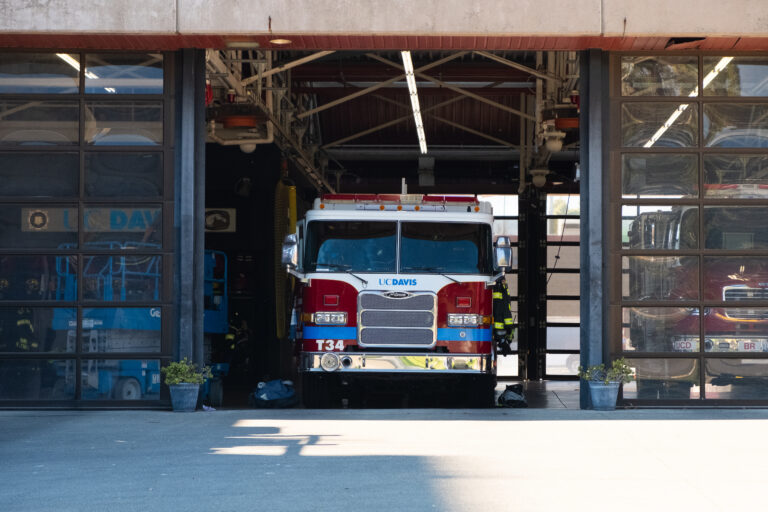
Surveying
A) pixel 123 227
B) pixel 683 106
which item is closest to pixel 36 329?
pixel 123 227

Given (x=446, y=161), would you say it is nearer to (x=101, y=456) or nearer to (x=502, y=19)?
(x=502, y=19)

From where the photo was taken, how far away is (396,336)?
1288 cm

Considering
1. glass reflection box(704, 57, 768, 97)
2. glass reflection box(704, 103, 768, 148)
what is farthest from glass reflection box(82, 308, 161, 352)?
glass reflection box(704, 57, 768, 97)

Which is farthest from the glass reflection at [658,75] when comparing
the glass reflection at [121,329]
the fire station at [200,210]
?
the glass reflection at [121,329]

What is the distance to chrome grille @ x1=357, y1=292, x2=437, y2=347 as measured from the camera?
1286 centimetres

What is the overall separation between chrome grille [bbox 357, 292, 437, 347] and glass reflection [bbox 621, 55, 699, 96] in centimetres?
335

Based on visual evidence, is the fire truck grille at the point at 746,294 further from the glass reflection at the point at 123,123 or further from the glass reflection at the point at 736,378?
the glass reflection at the point at 123,123

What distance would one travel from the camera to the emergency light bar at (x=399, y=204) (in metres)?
13.4

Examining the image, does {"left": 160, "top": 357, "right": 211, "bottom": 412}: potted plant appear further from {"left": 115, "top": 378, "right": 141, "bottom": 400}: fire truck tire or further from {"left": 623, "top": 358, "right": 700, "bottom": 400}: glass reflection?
{"left": 623, "top": 358, "right": 700, "bottom": 400}: glass reflection

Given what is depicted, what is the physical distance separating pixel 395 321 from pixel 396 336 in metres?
0.17

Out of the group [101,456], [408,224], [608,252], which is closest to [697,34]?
[608,252]

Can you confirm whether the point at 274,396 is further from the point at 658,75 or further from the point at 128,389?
the point at 658,75

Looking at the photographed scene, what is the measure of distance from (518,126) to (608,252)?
12726 mm

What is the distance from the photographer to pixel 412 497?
683cm
